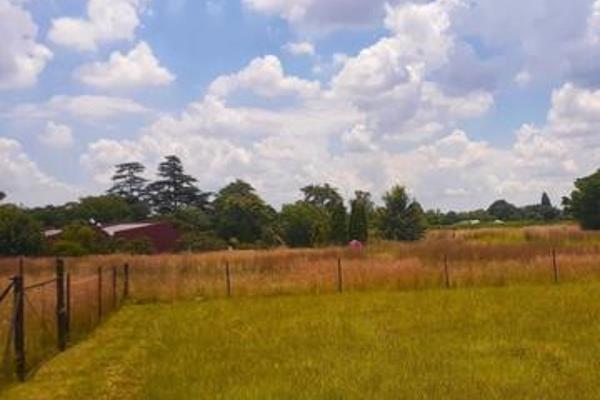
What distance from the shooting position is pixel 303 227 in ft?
275

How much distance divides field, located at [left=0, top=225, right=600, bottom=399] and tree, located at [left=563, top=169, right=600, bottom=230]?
52945mm

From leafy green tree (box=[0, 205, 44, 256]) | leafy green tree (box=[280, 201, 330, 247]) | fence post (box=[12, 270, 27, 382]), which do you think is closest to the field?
fence post (box=[12, 270, 27, 382])

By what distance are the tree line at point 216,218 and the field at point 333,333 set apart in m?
29.7

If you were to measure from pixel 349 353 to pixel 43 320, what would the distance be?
6484 millimetres

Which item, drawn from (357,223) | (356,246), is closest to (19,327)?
(356,246)

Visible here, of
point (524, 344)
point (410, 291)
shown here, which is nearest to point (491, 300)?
point (410, 291)

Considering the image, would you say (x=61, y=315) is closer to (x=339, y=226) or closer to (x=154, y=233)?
(x=339, y=226)

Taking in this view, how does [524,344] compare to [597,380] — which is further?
[524,344]

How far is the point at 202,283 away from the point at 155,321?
8.29 m

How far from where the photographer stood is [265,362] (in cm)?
1440

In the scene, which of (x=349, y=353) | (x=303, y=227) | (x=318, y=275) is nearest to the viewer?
(x=349, y=353)

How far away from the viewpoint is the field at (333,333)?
12.2 meters

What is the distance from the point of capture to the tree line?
61312 mm

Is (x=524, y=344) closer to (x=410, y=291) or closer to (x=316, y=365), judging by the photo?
(x=316, y=365)
